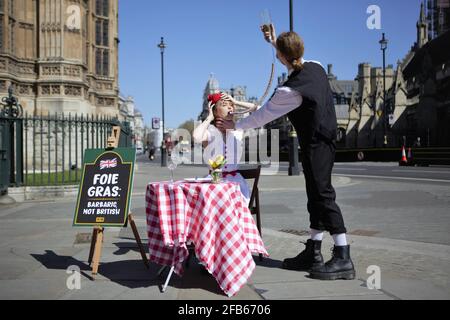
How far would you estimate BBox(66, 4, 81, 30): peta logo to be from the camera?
2136 centimetres

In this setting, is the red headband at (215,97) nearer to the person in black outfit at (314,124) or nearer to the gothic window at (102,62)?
the person in black outfit at (314,124)

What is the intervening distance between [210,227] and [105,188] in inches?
62.9

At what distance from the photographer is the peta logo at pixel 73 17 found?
70.1 ft

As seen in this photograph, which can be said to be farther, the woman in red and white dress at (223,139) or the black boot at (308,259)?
the woman in red and white dress at (223,139)

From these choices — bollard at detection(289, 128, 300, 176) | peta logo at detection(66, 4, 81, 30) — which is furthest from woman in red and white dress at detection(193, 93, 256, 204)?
peta logo at detection(66, 4, 81, 30)

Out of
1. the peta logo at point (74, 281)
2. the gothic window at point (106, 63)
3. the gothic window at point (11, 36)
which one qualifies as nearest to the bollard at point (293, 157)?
the gothic window at point (11, 36)

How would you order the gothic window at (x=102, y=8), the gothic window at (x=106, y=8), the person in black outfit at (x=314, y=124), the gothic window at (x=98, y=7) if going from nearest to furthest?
the person in black outfit at (x=314, y=124) → the gothic window at (x=98, y=7) → the gothic window at (x=102, y=8) → the gothic window at (x=106, y=8)

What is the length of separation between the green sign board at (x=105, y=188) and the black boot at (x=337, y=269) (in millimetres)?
2101

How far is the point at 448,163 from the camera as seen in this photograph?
1176 inches

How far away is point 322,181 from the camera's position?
15.0 ft

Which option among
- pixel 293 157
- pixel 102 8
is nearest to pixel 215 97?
pixel 293 157
